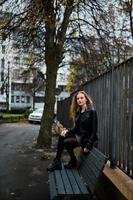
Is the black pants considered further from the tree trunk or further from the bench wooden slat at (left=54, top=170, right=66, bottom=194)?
the tree trunk

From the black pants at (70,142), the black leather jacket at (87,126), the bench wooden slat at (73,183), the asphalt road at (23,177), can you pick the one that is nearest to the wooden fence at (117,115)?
the black leather jacket at (87,126)

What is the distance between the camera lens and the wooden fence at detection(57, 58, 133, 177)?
6895 mm

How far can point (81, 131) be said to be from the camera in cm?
886

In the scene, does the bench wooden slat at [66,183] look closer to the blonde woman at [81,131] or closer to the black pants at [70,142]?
the blonde woman at [81,131]

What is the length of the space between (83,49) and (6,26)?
4.88 m

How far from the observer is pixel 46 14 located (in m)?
17.4

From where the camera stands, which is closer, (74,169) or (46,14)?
(74,169)

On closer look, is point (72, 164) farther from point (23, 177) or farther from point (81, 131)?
point (23, 177)

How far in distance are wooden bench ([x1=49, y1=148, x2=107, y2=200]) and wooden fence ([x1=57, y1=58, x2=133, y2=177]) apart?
344 mm

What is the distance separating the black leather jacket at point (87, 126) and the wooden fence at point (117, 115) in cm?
24

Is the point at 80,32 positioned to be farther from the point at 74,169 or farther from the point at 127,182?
the point at 127,182

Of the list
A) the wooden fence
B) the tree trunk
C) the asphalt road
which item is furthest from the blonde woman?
the tree trunk

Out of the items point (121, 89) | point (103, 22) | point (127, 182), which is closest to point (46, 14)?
A: point (103, 22)

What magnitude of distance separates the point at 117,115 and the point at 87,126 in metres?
1.17
